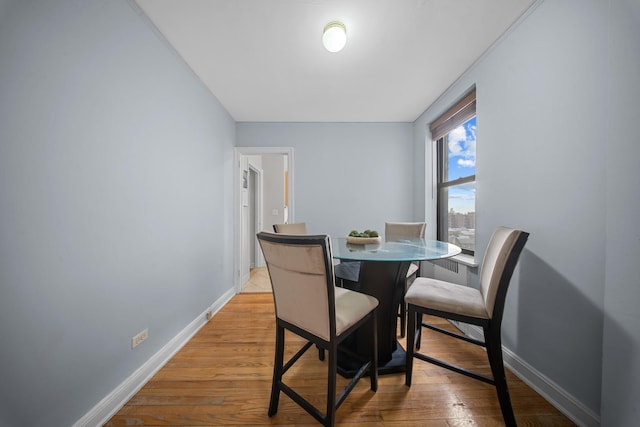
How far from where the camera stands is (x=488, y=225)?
5.94 feet

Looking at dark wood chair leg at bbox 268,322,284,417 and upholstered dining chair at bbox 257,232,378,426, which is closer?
upholstered dining chair at bbox 257,232,378,426

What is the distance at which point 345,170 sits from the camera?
10.5ft

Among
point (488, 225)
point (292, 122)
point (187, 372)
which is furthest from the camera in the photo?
point (292, 122)

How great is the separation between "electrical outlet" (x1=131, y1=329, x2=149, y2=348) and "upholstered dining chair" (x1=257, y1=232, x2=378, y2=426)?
3.11 feet

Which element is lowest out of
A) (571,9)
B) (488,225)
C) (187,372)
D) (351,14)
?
(187,372)

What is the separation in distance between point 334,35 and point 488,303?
1.92 meters

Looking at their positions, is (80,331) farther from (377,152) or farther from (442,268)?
(377,152)

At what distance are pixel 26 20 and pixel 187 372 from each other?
79.4 inches

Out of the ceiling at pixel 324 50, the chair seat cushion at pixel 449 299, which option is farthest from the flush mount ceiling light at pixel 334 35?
the chair seat cushion at pixel 449 299

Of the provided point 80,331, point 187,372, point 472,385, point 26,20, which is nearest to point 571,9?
point 472,385

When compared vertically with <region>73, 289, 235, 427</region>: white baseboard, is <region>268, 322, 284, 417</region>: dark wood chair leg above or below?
above

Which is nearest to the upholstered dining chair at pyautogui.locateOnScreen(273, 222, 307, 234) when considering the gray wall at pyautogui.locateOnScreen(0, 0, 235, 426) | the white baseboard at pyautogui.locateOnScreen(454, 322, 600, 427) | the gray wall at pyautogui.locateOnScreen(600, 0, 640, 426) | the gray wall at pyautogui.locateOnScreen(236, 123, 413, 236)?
the gray wall at pyautogui.locateOnScreen(236, 123, 413, 236)

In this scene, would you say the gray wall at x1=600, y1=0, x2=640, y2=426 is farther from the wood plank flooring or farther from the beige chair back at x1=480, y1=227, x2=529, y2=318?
the wood plank flooring

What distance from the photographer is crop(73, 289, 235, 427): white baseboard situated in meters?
1.12
